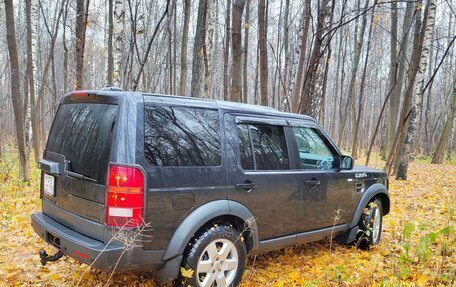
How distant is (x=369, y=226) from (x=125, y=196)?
11.9ft

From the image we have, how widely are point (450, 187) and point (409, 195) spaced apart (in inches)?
90.8

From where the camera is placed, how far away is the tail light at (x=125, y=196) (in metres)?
2.74

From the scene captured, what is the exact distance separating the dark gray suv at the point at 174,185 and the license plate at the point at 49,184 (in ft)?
0.03

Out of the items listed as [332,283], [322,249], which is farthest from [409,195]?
[332,283]

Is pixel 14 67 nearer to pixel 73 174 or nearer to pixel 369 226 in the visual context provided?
pixel 73 174

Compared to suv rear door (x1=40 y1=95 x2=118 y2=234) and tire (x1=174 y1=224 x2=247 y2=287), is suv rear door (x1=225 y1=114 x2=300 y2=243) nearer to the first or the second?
tire (x1=174 y1=224 x2=247 y2=287)

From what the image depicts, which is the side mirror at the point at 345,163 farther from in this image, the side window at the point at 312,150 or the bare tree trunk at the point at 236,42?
the bare tree trunk at the point at 236,42

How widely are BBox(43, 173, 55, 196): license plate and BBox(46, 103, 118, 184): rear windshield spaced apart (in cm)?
29

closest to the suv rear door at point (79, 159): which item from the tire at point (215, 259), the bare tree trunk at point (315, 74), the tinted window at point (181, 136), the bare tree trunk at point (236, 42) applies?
the tinted window at point (181, 136)

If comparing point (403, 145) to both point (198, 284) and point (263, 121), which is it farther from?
point (198, 284)

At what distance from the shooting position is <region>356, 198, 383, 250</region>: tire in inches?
192

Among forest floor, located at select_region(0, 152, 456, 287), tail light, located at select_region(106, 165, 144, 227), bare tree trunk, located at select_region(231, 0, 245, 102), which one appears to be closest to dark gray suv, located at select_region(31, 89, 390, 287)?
tail light, located at select_region(106, 165, 144, 227)

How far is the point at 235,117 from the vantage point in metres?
3.63

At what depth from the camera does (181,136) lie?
3.18 meters
